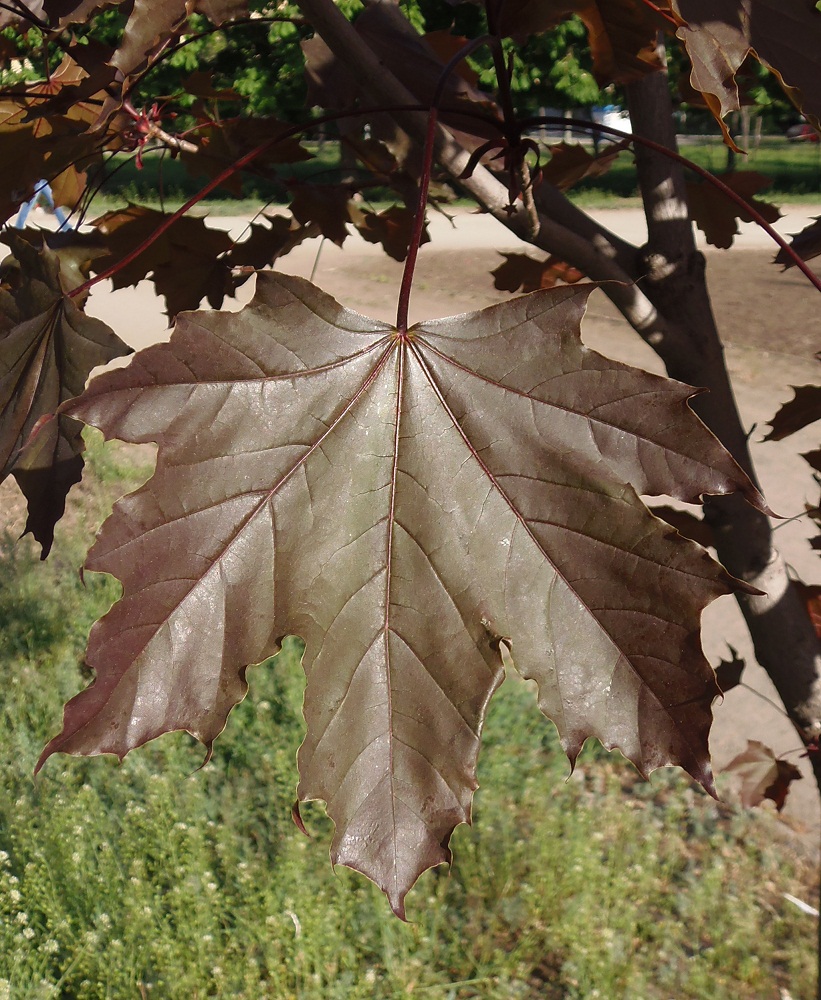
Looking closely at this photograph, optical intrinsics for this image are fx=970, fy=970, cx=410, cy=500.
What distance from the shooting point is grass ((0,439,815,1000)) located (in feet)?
7.55

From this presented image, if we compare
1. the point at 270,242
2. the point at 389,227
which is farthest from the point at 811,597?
the point at 270,242

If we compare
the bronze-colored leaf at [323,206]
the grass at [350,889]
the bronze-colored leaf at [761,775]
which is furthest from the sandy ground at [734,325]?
the bronze-colored leaf at [323,206]

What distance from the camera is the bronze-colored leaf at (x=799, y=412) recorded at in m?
1.02

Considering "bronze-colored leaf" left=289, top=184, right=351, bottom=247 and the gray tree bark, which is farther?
"bronze-colored leaf" left=289, top=184, right=351, bottom=247

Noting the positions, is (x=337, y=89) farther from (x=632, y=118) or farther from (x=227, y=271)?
(x=632, y=118)

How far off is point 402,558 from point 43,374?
12.0 inches

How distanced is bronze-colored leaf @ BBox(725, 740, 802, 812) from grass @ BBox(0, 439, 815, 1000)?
722 mm

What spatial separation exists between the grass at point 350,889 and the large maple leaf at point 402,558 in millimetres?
1867

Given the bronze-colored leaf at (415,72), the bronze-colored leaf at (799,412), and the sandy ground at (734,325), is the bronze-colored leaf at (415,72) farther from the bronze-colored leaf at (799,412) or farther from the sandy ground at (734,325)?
the sandy ground at (734,325)

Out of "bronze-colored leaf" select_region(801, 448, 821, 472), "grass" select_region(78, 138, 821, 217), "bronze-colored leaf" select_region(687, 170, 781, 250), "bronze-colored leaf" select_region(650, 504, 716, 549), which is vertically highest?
"grass" select_region(78, 138, 821, 217)

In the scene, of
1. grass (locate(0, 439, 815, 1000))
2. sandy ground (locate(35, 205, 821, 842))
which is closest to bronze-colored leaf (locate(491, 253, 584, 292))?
sandy ground (locate(35, 205, 821, 842))

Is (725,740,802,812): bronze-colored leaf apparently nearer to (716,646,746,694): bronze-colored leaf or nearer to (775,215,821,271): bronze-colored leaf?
(716,646,746,694): bronze-colored leaf

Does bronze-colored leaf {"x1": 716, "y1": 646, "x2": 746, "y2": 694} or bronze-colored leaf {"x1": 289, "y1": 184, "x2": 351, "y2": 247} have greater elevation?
bronze-colored leaf {"x1": 289, "y1": 184, "x2": 351, "y2": 247}

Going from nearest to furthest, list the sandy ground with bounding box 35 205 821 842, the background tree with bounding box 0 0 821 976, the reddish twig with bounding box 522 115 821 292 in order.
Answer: the background tree with bounding box 0 0 821 976
the reddish twig with bounding box 522 115 821 292
the sandy ground with bounding box 35 205 821 842
